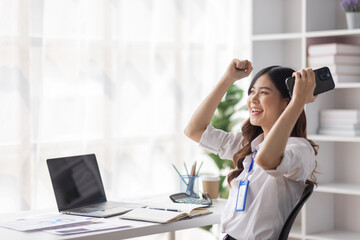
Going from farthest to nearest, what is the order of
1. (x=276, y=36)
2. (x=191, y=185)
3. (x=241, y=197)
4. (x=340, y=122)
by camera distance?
1. (x=276, y=36)
2. (x=340, y=122)
3. (x=191, y=185)
4. (x=241, y=197)

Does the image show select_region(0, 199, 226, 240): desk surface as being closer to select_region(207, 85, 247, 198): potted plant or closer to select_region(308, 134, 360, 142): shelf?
select_region(308, 134, 360, 142): shelf

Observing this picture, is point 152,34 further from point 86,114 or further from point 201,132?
point 201,132

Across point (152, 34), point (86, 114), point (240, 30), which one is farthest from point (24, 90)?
point (240, 30)

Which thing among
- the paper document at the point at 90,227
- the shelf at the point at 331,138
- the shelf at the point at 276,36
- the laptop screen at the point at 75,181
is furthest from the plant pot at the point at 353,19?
the paper document at the point at 90,227

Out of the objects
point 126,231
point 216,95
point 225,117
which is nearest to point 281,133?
point 216,95

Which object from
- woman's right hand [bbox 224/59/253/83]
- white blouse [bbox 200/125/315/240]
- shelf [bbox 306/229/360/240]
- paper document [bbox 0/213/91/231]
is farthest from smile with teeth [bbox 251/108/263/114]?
shelf [bbox 306/229/360/240]

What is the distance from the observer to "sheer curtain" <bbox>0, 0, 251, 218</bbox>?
10.1 ft

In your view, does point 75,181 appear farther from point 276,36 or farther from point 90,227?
point 276,36

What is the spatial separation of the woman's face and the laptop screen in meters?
0.83

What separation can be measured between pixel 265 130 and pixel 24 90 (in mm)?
1396

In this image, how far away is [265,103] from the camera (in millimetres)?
2225

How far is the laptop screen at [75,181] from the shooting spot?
252 centimetres

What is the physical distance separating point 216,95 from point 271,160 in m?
0.58

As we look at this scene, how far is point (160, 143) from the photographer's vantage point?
151 inches
